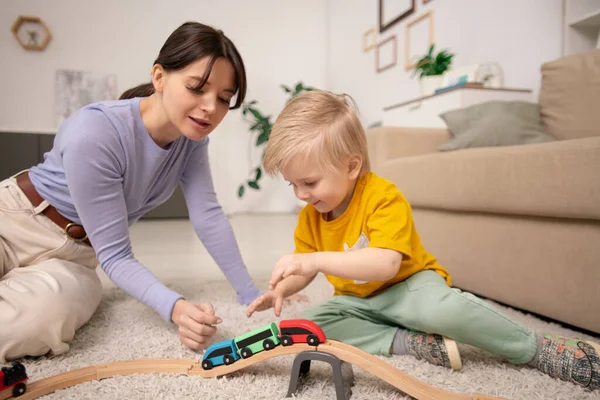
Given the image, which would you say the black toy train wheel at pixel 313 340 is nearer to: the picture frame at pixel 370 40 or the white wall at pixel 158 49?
the picture frame at pixel 370 40

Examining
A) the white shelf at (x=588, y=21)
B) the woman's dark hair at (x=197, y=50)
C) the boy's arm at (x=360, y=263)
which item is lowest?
the boy's arm at (x=360, y=263)

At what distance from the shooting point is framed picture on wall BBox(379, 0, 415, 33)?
3.01 metres

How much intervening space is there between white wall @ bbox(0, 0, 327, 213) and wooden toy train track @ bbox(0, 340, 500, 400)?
318 centimetres

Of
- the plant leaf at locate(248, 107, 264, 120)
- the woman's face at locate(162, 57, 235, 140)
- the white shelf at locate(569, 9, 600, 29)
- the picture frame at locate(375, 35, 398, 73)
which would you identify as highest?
the picture frame at locate(375, 35, 398, 73)

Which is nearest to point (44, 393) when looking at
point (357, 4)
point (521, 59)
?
point (521, 59)

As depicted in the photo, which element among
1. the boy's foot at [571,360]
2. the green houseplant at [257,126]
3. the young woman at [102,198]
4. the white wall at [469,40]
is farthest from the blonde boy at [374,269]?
the green houseplant at [257,126]

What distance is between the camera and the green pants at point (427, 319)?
0.74 m

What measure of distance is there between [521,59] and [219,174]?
2.74m

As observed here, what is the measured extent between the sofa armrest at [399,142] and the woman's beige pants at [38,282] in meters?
1.12

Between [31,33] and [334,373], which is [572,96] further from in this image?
[31,33]

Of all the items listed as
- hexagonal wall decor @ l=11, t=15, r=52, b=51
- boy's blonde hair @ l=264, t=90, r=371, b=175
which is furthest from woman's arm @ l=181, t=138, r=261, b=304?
hexagonal wall decor @ l=11, t=15, r=52, b=51

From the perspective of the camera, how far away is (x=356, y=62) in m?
3.83

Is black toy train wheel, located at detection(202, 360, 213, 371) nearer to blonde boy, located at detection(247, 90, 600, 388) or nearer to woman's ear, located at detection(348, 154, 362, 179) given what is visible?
blonde boy, located at detection(247, 90, 600, 388)

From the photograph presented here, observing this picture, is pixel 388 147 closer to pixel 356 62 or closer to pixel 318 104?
pixel 318 104
